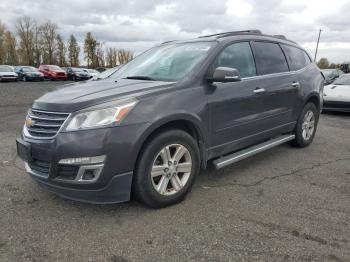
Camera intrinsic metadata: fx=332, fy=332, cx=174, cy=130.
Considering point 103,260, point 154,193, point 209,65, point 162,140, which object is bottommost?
point 103,260

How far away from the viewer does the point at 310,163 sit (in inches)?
192

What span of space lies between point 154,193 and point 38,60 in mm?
70157

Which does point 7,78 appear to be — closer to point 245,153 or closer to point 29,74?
point 29,74

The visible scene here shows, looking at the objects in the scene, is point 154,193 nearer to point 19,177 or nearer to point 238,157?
point 238,157

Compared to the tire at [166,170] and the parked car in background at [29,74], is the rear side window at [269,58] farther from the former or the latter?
the parked car in background at [29,74]

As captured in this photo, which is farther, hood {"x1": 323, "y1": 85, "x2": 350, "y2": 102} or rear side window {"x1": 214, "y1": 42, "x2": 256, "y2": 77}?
hood {"x1": 323, "y1": 85, "x2": 350, "y2": 102}

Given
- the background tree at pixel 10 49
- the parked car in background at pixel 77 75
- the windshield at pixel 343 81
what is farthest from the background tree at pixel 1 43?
the windshield at pixel 343 81

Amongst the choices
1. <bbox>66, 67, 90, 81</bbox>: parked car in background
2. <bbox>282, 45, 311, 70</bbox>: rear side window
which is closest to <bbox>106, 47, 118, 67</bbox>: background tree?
<bbox>66, 67, 90, 81</bbox>: parked car in background

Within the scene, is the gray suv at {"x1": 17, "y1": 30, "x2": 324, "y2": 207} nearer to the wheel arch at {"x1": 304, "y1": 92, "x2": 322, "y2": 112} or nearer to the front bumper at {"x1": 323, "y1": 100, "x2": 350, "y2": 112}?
the wheel arch at {"x1": 304, "y1": 92, "x2": 322, "y2": 112}

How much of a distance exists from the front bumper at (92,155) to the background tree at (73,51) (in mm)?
70118

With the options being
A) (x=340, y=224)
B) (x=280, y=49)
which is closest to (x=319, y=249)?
(x=340, y=224)

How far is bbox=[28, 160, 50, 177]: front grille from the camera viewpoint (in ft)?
9.96

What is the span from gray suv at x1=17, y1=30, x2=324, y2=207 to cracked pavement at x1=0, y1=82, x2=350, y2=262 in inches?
10.9

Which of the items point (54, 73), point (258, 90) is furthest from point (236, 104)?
point (54, 73)
